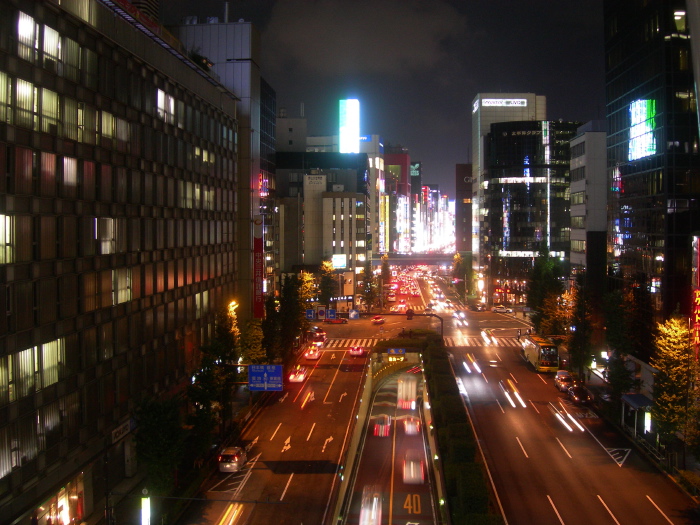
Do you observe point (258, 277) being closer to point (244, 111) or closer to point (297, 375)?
point (297, 375)

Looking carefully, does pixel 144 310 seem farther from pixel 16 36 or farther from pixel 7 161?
pixel 16 36

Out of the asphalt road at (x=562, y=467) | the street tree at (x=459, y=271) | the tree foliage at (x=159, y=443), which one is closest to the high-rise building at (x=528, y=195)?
the street tree at (x=459, y=271)

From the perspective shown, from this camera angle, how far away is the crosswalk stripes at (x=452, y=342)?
66.8 metres

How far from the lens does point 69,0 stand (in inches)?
941

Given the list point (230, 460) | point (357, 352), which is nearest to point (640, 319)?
point (357, 352)

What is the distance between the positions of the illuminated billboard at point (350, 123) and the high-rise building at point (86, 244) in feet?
390

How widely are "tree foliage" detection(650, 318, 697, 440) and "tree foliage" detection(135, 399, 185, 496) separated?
2211 cm

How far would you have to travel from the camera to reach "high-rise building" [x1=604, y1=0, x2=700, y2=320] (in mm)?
41375

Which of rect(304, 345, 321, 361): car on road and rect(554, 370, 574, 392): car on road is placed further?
rect(304, 345, 321, 361): car on road

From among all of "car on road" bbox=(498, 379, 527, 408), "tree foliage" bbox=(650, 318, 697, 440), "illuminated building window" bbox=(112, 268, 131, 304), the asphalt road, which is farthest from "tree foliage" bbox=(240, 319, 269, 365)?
"tree foliage" bbox=(650, 318, 697, 440)

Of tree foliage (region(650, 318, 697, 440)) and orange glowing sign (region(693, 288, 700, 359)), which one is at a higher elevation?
orange glowing sign (region(693, 288, 700, 359))

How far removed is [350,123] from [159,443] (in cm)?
13795

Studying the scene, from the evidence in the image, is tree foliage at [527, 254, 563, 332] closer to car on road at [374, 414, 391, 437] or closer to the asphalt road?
the asphalt road

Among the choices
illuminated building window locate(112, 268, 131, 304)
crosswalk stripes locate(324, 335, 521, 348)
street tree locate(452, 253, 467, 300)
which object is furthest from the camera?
street tree locate(452, 253, 467, 300)
